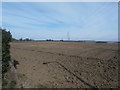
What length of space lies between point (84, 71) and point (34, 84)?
3763 mm

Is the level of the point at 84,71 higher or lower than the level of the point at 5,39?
lower

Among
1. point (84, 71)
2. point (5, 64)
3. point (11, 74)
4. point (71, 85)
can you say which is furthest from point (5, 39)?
point (84, 71)

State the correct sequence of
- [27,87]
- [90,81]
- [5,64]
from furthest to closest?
[90,81] < [5,64] < [27,87]

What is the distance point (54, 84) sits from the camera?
279 inches

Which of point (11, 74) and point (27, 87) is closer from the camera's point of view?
point (27, 87)

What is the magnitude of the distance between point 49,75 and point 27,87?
2.47m

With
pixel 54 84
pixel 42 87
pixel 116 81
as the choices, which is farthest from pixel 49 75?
pixel 116 81

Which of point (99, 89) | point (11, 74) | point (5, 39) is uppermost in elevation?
point (5, 39)

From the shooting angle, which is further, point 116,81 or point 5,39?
point 5,39

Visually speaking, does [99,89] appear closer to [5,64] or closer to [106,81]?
[106,81]

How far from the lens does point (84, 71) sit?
934cm

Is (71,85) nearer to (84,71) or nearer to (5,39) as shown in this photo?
(84,71)

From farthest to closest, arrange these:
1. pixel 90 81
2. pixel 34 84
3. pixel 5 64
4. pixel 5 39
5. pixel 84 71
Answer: pixel 84 71
pixel 5 39
pixel 90 81
pixel 5 64
pixel 34 84

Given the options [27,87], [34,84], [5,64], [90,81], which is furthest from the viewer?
[90,81]
